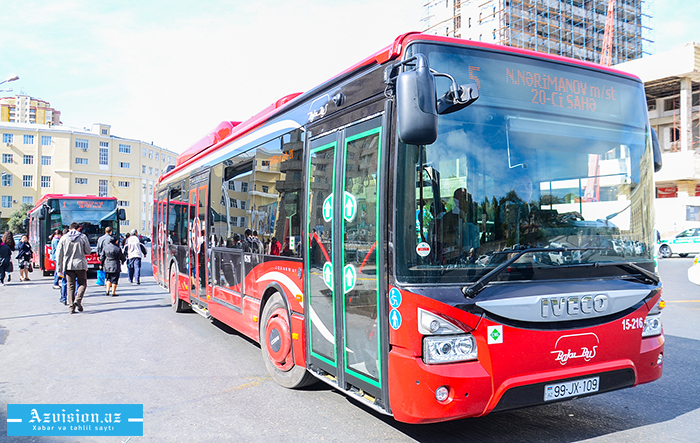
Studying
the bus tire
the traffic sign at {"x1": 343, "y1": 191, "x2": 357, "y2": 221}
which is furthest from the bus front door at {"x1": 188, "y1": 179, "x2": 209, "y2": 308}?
the traffic sign at {"x1": 343, "y1": 191, "x2": 357, "y2": 221}

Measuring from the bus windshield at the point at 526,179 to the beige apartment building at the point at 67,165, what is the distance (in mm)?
81986

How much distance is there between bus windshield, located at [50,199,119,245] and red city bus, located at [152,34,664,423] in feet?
57.0

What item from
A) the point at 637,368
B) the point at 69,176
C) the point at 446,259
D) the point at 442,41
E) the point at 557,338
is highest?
the point at 69,176

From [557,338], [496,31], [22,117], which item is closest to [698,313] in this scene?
[557,338]

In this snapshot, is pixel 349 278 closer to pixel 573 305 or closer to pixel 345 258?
pixel 345 258

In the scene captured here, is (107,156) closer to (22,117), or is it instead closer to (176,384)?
(22,117)

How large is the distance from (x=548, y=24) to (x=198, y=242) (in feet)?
198

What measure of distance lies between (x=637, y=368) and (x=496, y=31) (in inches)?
2328

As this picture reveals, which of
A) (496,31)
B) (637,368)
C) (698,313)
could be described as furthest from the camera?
(496,31)

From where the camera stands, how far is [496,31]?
57.5 meters

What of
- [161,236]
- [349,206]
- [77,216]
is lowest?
[161,236]

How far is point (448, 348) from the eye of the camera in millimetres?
3578

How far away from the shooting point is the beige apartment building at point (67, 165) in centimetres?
8106

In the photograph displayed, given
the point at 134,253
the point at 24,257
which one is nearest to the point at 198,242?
the point at 134,253
